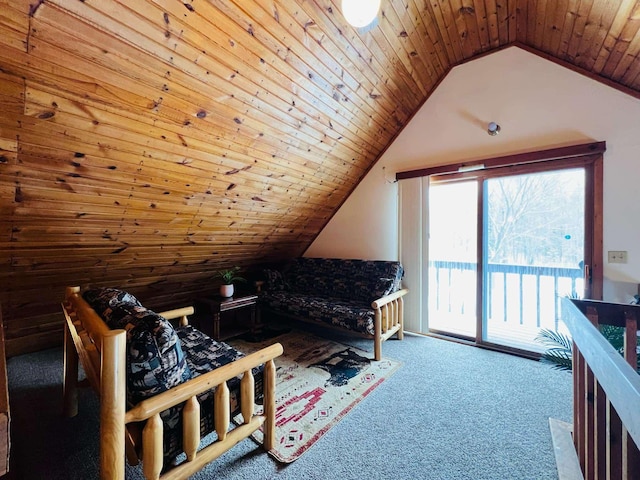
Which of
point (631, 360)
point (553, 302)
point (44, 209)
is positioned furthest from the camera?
point (553, 302)

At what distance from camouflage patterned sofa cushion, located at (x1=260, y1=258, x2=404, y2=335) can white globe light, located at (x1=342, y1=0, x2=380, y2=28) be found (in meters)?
2.26

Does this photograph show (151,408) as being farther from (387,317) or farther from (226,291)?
(387,317)

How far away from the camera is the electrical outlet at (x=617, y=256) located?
235 centimetres

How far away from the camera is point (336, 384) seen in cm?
228

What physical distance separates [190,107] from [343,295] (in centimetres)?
252

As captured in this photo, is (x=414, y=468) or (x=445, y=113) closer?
(x=414, y=468)

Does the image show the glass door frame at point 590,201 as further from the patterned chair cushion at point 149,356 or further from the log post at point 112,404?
the log post at point 112,404

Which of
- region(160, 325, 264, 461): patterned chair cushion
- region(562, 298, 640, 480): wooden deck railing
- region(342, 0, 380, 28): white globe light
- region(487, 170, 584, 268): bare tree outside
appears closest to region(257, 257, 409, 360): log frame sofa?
region(487, 170, 584, 268): bare tree outside

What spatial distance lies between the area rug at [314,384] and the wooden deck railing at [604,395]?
47.0 inches

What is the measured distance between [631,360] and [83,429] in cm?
299

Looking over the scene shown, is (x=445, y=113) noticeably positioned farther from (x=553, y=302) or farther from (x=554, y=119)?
(x=553, y=302)

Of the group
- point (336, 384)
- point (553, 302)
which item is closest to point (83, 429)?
point (336, 384)

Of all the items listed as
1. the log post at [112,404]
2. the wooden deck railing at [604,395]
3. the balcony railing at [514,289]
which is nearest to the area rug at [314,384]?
the log post at [112,404]

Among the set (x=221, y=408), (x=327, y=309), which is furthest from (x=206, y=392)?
(x=327, y=309)
